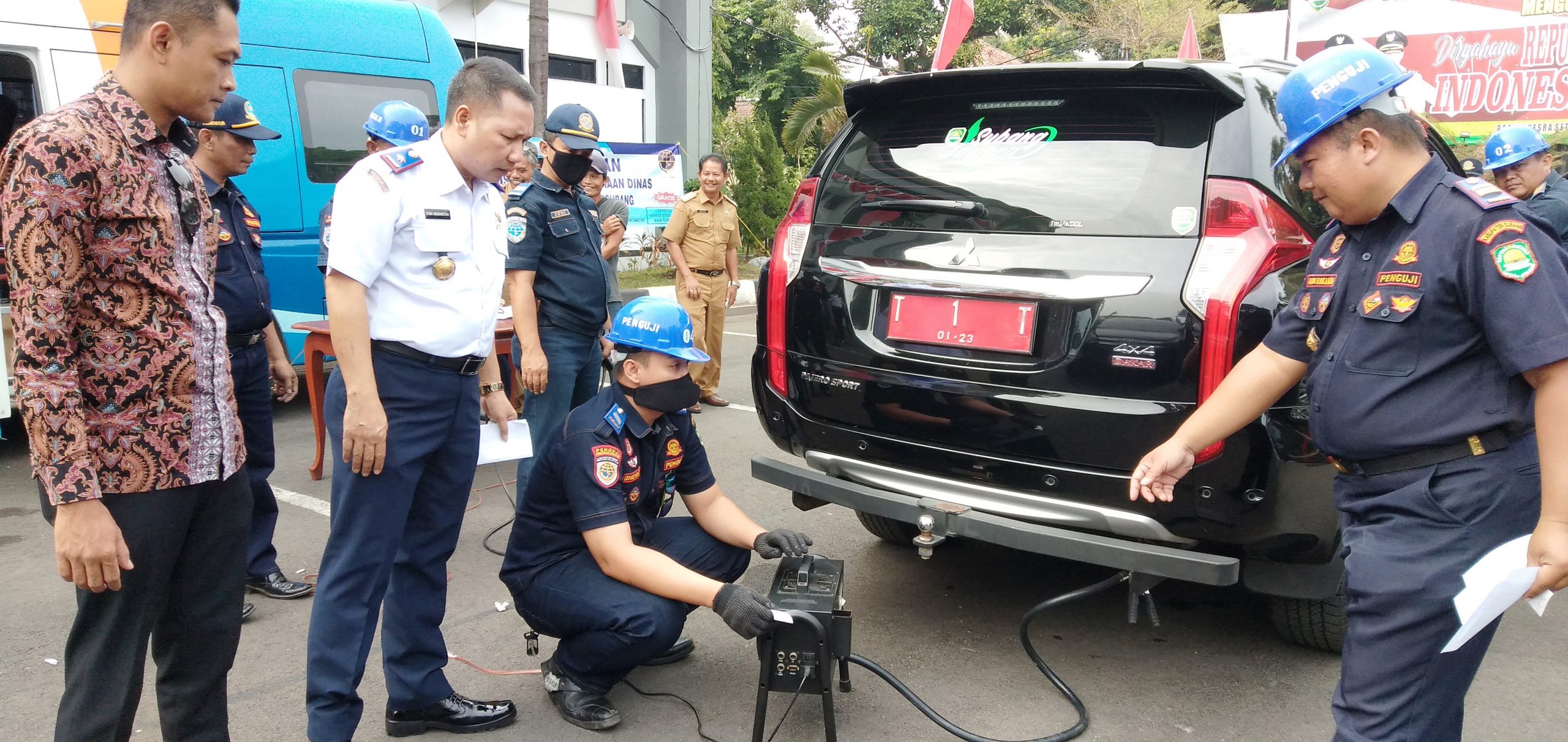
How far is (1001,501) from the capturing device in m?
2.85

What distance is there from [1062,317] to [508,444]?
182 cm

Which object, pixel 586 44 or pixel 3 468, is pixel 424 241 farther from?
pixel 586 44

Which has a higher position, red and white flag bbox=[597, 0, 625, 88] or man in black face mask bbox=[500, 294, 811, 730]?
red and white flag bbox=[597, 0, 625, 88]

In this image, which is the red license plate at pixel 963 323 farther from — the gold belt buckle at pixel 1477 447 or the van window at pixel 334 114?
the van window at pixel 334 114

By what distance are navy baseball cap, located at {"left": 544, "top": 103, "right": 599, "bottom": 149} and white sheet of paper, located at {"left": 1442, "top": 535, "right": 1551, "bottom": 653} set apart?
3.13m

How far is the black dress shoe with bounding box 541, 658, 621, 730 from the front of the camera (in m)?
2.77

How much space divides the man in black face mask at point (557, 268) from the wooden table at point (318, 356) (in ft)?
2.74

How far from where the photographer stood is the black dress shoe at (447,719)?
2732 mm

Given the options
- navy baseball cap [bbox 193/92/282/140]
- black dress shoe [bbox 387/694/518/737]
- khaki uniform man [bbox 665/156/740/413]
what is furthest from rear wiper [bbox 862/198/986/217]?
khaki uniform man [bbox 665/156/740/413]

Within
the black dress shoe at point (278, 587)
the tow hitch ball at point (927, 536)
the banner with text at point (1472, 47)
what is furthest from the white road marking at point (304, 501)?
the banner with text at point (1472, 47)

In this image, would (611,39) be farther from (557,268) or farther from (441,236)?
(441,236)

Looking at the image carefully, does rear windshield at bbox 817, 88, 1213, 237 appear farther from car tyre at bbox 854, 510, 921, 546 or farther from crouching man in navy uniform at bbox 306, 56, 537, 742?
car tyre at bbox 854, 510, 921, 546

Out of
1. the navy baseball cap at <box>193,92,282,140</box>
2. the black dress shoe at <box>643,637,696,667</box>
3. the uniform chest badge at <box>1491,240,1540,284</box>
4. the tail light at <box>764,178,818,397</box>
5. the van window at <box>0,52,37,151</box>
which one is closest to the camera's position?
the uniform chest badge at <box>1491,240,1540,284</box>

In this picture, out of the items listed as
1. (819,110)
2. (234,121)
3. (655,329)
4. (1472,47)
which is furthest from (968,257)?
(1472,47)
